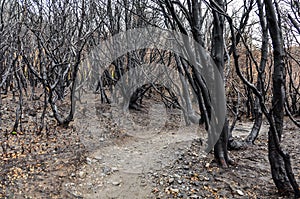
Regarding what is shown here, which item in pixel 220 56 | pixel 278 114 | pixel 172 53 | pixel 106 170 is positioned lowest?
pixel 106 170

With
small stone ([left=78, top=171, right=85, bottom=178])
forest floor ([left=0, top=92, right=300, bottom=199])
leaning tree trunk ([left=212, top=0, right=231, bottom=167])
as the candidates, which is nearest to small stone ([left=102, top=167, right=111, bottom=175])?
forest floor ([left=0, top=92, right=300, bottom=199])

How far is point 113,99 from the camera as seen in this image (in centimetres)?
923

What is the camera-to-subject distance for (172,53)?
8.26 meters

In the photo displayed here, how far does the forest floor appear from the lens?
10.2 feet

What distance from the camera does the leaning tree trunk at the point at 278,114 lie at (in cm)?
242

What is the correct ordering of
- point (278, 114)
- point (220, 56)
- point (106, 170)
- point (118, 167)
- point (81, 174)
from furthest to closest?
point (118, 167) → point (106, 170) → point (81, 174) → point (220, 56) → point (278, 114)

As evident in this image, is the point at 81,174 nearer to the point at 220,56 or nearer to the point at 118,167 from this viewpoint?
the point at 118,167

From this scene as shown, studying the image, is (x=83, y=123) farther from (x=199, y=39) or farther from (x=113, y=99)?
(x=199, y=39)

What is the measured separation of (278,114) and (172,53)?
19.4ft

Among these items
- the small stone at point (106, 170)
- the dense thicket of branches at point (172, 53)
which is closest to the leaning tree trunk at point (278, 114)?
the dense thicket of branches at point (172, 53)

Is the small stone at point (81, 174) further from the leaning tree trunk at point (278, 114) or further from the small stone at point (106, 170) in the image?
the leaning tree trunk at point (278, 114)

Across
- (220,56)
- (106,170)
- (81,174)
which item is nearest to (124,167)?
(106,170)

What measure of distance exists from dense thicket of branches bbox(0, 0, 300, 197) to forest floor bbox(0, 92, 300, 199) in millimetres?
339

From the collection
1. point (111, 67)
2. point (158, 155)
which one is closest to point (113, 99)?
point (111, 67)
